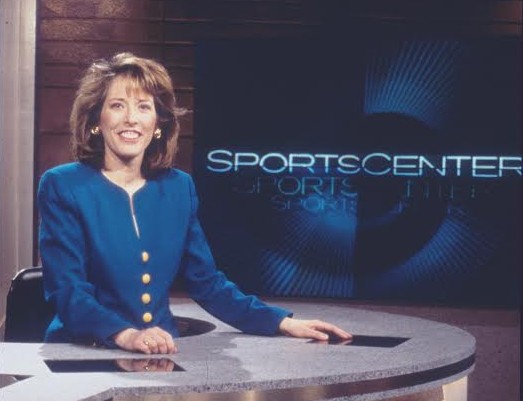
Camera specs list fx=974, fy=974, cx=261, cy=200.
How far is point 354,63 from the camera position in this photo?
179 inches

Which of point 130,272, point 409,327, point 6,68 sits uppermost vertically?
point 6,68

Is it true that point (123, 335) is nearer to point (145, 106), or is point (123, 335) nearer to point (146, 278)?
point (146, 278)

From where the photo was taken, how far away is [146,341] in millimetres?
1803

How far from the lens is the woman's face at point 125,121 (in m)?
1.92

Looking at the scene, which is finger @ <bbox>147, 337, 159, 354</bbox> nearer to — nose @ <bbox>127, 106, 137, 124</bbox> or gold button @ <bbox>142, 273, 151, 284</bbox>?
gold button @ <bbox>142, 273, 151, 284</bbox>

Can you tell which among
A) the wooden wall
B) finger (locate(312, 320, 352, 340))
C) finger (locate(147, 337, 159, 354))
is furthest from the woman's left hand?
the wooden wall

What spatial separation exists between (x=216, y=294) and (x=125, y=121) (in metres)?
0.44

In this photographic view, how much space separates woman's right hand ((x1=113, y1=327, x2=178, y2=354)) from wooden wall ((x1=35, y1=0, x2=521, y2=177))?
9.13 ft

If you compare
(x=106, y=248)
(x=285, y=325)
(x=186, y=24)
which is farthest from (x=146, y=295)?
(x=186, y=24)

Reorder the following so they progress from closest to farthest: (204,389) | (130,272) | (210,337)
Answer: (204,389)
(130,272)
(210,337)

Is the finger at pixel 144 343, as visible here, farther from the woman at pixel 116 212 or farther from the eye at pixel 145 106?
the eye at pixel 145 106

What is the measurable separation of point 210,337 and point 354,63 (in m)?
2.71

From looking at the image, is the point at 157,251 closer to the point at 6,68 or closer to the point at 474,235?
the point at 6,68

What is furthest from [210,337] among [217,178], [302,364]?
[217,178]
